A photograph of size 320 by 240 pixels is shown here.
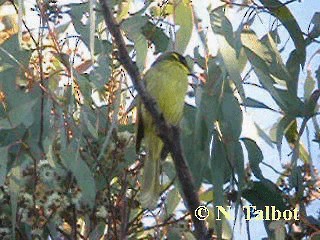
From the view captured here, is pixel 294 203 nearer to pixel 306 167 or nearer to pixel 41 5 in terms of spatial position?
pixel 306 167

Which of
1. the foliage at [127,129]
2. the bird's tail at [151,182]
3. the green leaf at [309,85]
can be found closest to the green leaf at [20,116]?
the foliage at [127,129]

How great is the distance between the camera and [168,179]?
2377mm

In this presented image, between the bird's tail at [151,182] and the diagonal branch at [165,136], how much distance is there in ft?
0.40

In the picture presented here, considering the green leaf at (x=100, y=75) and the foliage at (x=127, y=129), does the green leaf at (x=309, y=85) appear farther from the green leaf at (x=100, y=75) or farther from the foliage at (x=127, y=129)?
the green leaf at (x=100, y=75)

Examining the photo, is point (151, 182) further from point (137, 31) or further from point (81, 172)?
point (137, 31)

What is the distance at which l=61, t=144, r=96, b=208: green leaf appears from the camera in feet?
6.52

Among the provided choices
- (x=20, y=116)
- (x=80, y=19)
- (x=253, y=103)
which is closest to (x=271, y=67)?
(x=253, y=103)

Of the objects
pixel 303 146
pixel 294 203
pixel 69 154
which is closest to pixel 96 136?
pixel 69 154

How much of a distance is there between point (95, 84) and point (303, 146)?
0.63 meters

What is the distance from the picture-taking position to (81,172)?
2.01m

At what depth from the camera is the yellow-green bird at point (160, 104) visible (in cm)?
215

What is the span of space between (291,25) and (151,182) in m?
0.50

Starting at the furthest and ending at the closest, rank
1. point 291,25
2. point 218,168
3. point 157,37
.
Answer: point 157,37 < point 291,25 < point 218,168

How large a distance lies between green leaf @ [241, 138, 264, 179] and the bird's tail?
215mm
